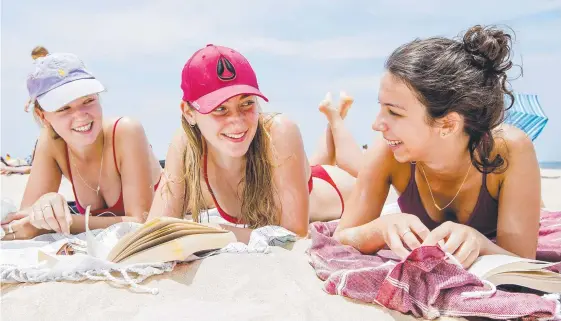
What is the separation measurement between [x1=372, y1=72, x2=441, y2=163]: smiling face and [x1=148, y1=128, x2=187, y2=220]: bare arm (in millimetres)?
1545

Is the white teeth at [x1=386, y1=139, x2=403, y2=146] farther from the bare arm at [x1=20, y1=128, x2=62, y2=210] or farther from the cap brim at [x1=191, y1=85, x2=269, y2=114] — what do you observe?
the bare arm at [x1=20, y1=128, x2=62, y2=210]

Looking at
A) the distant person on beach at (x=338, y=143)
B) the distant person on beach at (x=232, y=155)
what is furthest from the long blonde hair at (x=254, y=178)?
the distant person on beach at (x=338, y=143)

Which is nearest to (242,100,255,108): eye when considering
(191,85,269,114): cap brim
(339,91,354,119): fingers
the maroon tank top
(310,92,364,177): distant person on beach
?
(191,85,269,114): cap brim

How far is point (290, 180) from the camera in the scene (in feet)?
A: 11.3

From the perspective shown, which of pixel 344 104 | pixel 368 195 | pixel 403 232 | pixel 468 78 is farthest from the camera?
pixel 344 104

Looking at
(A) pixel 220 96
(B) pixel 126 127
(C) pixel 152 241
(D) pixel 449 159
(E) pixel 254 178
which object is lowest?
(C) pixel 152 241

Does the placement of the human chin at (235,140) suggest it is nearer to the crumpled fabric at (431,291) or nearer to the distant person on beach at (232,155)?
the distant person on beach at (232,155)

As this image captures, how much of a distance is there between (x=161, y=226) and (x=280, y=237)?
83cm

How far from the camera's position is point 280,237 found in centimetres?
313

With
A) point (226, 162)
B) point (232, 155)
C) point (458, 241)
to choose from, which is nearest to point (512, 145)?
point (458, 241)

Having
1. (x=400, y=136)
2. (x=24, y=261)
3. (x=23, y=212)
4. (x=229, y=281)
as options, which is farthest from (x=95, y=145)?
(x=400, y=136)

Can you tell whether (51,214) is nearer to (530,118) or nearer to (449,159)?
(449,159)

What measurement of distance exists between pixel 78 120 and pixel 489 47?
2.75m

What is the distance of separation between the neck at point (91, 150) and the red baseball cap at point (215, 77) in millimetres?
1206
